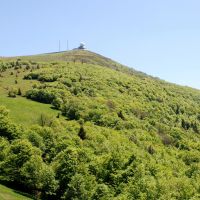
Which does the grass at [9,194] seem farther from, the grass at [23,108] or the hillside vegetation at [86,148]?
the grass at [23,108]

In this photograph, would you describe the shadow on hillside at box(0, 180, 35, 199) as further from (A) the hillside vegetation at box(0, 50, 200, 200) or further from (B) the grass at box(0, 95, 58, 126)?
(B) the grass at box(0, 95, 58, 126)

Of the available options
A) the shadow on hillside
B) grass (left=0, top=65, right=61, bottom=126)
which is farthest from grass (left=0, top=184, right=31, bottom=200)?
grass (left=0, top=65, right=61, bottom=126)

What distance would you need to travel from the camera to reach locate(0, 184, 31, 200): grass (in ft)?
254

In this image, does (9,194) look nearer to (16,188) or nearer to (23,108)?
(16,188)

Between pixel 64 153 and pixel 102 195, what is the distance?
53.6 ft

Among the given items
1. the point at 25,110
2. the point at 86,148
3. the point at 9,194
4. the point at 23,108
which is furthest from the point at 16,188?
the point at 23,108

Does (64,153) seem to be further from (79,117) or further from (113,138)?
(79,117)

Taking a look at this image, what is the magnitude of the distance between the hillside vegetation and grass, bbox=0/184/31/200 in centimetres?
810

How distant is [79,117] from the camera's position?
16688 cm

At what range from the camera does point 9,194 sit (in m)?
80.0

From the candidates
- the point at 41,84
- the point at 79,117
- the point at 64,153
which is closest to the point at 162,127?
the point at 79,117

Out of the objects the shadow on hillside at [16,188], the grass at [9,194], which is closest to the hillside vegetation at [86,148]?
the shadow on hillside at [16,188]

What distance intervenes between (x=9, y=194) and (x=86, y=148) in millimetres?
40215

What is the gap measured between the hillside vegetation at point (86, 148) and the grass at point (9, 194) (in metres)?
8.10
